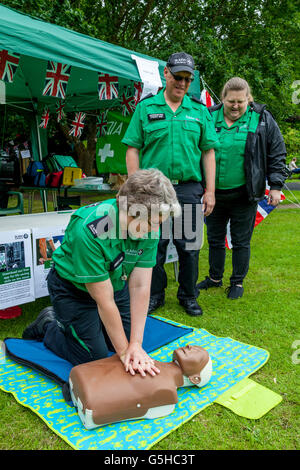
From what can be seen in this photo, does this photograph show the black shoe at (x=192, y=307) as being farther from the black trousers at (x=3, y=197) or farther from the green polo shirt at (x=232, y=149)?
the black trousers at (x=3, y=197)

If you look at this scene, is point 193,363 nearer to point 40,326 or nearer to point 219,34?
point 40,326

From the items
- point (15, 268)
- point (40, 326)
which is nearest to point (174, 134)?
point (15, 268)

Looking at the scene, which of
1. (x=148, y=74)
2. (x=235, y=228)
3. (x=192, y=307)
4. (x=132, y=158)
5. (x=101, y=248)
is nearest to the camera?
(x=101, y=248)

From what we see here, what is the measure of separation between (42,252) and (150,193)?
4.15ft

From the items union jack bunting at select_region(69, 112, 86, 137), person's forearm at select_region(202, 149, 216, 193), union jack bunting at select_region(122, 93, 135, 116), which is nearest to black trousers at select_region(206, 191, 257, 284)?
person's forearm at select_region(202, 149, 216, 193)

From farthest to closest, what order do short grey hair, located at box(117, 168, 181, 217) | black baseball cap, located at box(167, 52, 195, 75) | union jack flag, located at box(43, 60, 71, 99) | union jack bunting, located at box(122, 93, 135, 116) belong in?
union jack bunting, located at box(122, 93, 135, 116) < union jack flag, located at box(43, 60, 71, 99) < black baseball cap, located at box(167, 52, 195, 75) < short grey hair, located at box(117, 168, 181, 217)

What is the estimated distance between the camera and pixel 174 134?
238cm

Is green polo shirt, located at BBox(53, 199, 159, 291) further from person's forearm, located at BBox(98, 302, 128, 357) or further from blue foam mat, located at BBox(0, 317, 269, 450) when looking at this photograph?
blue foam mat, located at BBox(0, 317, 269, 450)

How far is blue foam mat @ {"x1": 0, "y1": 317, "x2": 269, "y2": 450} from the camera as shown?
4.67ft

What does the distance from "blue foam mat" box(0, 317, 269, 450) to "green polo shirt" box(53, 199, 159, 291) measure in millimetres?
503

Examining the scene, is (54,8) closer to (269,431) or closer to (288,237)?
(288,237)

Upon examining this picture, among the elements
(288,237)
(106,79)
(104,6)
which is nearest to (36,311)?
(106,79)

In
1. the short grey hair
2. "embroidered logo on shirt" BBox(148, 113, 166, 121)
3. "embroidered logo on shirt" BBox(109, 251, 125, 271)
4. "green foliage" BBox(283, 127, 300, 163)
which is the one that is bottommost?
"embroidered logo on shirt" BBox(109, 251, 125, 271)

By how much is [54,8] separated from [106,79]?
3.24 m
